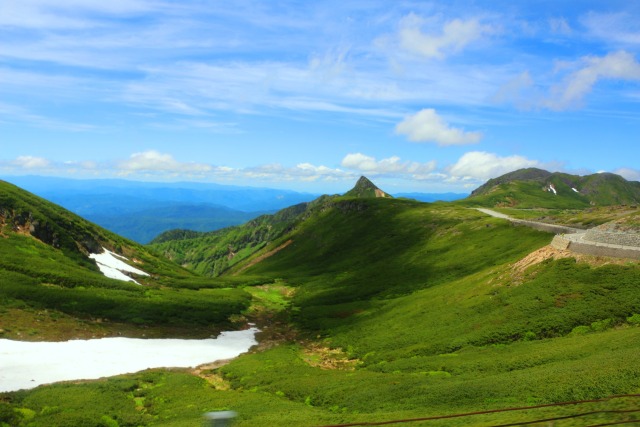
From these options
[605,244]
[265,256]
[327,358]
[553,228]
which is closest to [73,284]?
[327,358]

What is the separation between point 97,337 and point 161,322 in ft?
43.7

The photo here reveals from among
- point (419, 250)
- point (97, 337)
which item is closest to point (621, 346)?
point (97, 337)

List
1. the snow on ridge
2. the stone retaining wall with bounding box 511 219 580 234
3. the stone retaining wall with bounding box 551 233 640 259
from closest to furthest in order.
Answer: the stone retaining wall with bounding box 551 233 640 259 → the stone retaining wall with bounding box 511 219 580 234 → the snow on ridge

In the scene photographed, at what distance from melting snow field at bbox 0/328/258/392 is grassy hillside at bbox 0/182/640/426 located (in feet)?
13.3

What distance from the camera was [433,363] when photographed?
40656 millimetres

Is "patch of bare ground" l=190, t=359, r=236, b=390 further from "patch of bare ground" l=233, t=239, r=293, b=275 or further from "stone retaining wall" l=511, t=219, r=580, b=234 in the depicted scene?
"patch of bare ground" l=233, t=239, r=293, b=275

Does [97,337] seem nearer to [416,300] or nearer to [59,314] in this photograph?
[59,314]

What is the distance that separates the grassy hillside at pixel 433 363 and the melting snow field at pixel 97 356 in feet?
13.3

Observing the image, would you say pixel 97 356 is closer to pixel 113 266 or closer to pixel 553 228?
pixel 113 266

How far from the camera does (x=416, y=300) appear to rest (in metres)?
68.2

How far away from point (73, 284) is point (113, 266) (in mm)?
31556

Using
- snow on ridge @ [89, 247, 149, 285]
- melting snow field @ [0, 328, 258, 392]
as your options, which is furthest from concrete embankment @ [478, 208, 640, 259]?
snow on ridge @ [89, 247, 149, 285]

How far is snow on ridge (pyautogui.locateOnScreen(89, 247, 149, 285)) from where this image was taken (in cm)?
10050

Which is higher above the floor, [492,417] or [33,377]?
[492,417]
